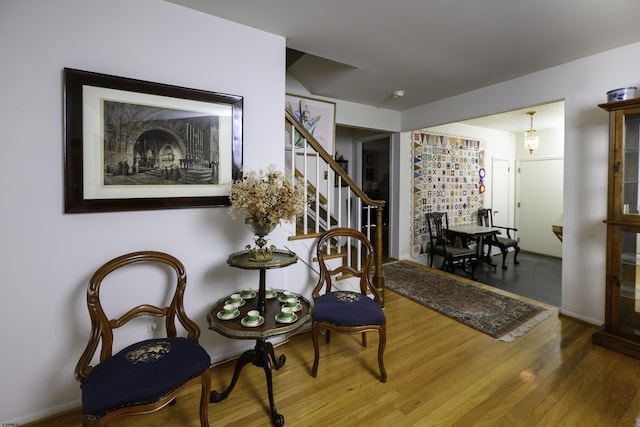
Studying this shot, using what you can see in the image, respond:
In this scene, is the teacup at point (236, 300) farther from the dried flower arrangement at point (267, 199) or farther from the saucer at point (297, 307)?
the dried flower arrangement at point (267, 199)

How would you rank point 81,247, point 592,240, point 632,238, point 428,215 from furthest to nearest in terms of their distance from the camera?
point 428,215
point 592,240
point 632,238
point 81,247

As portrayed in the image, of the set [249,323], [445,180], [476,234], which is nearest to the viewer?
[249,323]

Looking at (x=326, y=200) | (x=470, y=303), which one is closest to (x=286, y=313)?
(x=326, y=200)

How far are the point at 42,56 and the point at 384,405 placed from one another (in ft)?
8.84

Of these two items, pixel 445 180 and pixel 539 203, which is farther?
pixel 539 203

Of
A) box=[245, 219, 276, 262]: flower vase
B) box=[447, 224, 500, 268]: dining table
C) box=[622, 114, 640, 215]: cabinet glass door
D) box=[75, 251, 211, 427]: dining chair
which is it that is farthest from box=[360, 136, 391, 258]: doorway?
box=[75, 251, 211, 427]: dining chair

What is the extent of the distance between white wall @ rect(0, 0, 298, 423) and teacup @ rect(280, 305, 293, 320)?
71cm

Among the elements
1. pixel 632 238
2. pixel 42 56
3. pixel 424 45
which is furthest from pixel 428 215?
pixel 42 56

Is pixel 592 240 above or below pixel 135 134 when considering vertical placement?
below

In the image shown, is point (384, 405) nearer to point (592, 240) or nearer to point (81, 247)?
point (81, 247)

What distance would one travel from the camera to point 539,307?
119 inches

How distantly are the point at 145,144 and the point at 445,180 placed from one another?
476 centimetres

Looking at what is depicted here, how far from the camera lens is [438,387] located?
5.89 ft

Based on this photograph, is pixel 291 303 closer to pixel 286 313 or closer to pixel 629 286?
pixel 286 313
